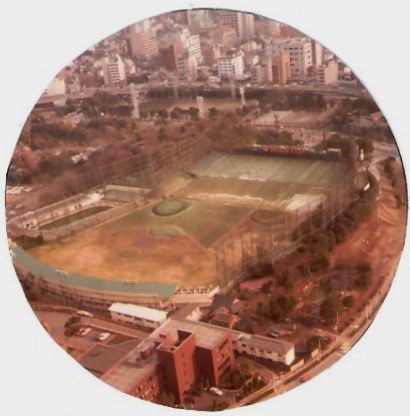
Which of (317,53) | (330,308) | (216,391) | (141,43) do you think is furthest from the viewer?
(216,391)

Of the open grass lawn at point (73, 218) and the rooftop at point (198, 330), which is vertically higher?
the open grass lawn at point (73, 218)

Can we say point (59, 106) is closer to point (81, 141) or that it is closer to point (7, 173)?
point (81, 141)

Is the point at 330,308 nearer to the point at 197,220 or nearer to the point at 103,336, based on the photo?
the point at 197,220

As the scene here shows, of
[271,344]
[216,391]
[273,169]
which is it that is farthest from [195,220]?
[216,391]

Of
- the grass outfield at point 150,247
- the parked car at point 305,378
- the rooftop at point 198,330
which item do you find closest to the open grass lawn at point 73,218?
the grass outfield at point 150,247

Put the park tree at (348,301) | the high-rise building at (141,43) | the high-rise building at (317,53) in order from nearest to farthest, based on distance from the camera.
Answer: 1. the high-rise building at (317,53)
2. the high-rise building at (141,43)
3. the park tree at (348,301)

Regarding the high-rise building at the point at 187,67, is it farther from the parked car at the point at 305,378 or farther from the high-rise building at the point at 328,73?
the parked car at the point at 305,378
